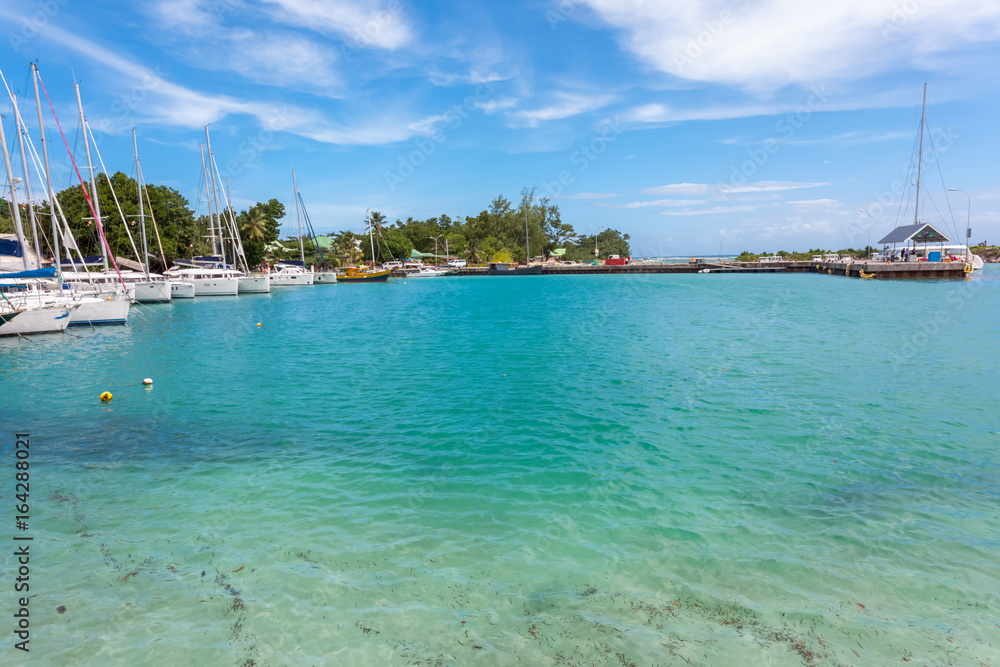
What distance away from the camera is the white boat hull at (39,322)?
2597 cm

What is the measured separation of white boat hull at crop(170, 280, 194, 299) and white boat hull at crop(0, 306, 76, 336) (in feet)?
84.2

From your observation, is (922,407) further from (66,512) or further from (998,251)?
(998,251)

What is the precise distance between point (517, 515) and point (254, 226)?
8991cm

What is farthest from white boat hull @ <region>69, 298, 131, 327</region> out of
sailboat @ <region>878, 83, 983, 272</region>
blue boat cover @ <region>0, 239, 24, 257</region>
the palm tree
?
sailboat @ <region>878, 83, 983, 272</region>

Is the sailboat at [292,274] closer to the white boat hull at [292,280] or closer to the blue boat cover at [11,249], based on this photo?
the white boat hull at [292,280]

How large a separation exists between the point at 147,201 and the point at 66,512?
6617 cm

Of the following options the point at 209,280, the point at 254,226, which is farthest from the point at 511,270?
the point at 209,280

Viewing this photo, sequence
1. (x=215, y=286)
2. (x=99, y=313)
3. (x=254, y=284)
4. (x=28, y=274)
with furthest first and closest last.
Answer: (x=254, y=284) → (x=215, y=286) → (x=99, y=313) → (x=28, y=274)

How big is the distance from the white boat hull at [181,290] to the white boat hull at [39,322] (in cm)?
2566

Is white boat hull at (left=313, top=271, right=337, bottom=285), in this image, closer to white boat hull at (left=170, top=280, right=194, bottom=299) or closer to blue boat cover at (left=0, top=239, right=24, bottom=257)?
white boat hull at (left=170, top=280, right=194, bottom=299)

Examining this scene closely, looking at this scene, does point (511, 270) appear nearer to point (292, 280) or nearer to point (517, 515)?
point (292, 280)

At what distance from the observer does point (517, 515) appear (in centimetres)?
795

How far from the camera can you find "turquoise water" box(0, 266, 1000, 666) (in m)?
5.34

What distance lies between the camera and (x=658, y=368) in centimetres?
1850
